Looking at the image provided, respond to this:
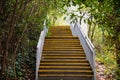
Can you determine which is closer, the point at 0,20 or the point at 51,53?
the point at 0,20

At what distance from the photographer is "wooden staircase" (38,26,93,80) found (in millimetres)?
8711

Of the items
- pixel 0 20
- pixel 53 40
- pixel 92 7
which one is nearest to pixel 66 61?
pixel 53 40

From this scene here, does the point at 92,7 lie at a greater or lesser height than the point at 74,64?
greater

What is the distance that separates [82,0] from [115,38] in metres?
2.33

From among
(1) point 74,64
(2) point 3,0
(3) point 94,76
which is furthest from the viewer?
(1) point 74,64

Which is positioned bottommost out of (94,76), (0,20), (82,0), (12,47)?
(94,76)

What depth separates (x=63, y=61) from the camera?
9867 mm

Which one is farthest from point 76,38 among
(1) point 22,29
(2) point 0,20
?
(2) point 0,20

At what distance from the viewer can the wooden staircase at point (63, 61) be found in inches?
343

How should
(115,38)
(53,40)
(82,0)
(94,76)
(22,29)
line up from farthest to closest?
(53,40)
(94,76)
(22,29)
(115,38)
(82,0)

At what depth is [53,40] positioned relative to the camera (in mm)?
12266

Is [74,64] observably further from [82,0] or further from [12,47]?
[82,0]

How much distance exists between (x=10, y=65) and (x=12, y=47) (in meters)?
0.55

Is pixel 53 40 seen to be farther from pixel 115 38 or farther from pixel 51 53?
pixel 115 38
